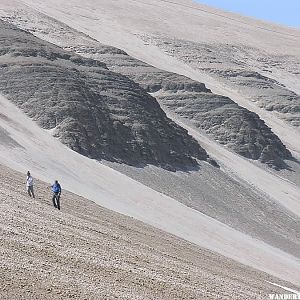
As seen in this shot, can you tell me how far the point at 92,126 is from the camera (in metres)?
67.2

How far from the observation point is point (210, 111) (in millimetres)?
91625

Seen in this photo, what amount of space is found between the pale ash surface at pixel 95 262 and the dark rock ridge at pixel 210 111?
5157cm

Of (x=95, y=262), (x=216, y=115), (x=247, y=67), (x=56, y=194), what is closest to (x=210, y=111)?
(x=216, y=115)

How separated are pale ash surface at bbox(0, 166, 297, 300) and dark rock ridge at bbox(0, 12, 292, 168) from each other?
5157 centimetres

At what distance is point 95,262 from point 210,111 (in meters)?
68.8

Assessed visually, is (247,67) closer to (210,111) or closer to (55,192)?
(210,111)

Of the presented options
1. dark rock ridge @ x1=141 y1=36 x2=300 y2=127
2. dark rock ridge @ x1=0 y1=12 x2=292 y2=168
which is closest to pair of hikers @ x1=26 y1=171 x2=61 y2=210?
dark rock ridge @ x1=0 y1=12 x2=292 y2=168

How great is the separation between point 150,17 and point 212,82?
50717 millimetres

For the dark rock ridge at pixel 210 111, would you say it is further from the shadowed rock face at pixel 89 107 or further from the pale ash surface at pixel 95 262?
the pale ash surface at pixel 95 262

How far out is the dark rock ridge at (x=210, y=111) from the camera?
87375 millimetres

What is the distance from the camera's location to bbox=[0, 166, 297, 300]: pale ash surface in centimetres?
2048

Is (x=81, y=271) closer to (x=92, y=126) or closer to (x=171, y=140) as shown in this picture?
(x=92, y=126)

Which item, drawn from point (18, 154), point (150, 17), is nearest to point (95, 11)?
point (150, 17)

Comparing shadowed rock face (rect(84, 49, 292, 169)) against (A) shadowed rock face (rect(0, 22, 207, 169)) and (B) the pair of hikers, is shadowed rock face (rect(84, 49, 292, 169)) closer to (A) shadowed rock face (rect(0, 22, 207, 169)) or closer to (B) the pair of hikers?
(A) shadowed rock face (rect(0, 22, 207, 169))
